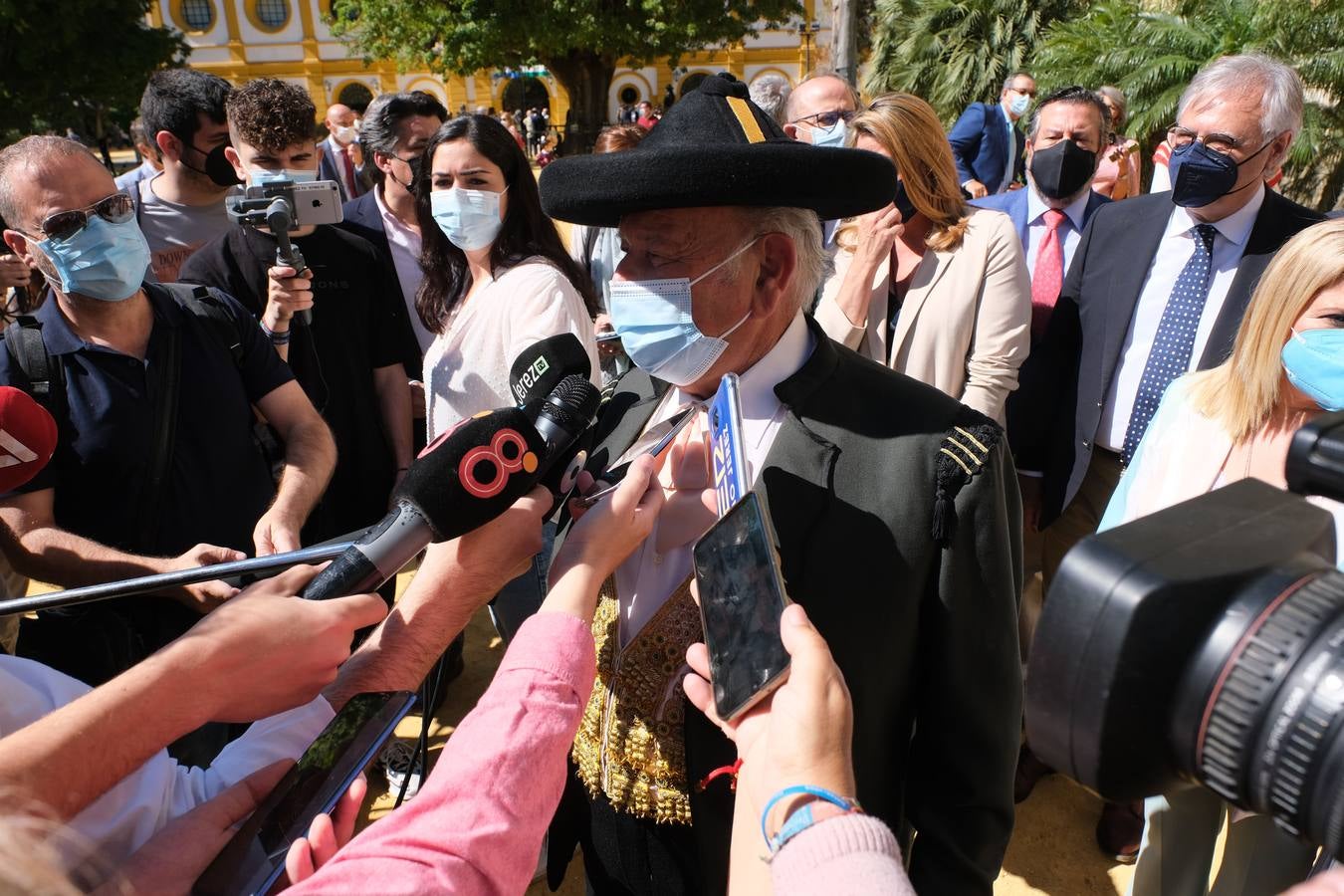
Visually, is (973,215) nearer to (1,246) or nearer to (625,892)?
(625,892)

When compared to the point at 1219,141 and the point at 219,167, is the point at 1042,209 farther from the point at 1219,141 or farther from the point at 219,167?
the point at 219,167

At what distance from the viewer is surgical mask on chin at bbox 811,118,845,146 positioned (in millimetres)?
3859

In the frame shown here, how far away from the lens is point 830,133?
3.89m

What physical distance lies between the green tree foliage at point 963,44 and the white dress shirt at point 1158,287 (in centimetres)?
1367

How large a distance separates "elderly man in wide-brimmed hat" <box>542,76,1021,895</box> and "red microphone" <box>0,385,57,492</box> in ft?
3.81

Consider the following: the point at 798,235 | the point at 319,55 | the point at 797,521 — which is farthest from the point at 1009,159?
the point at 319,55

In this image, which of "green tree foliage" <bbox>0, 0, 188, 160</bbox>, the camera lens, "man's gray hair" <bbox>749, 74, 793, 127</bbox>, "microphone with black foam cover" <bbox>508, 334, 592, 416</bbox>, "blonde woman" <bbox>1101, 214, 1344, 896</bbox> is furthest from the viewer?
"green tree foliage" <bbox>0, 0, 188, 160</bbox>

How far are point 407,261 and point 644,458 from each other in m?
2.55

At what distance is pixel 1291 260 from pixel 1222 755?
1.71 m

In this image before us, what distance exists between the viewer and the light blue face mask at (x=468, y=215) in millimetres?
2785

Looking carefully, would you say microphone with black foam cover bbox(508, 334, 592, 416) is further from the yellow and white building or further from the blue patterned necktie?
the yellow and white building

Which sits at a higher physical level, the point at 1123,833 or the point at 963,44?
the point at 963,44

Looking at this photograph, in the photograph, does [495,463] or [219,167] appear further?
[219,167]

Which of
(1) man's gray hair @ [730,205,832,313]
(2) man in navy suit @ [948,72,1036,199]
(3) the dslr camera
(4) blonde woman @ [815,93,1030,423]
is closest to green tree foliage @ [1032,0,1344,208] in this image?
(2) man in navy suit @ [948,72,1036,199]
